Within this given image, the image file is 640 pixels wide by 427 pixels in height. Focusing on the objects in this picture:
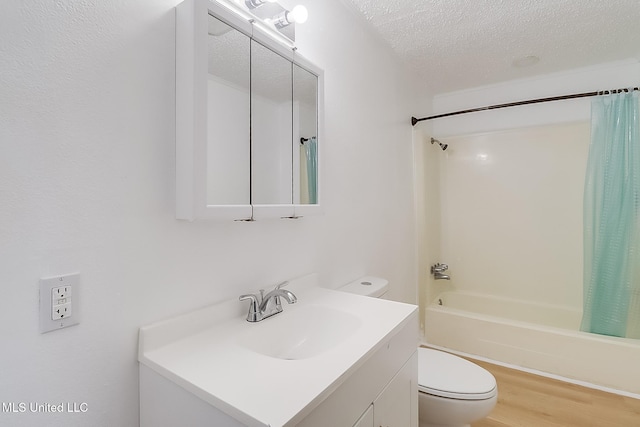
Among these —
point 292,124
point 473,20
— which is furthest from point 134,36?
point 473,20

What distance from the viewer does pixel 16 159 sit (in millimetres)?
619

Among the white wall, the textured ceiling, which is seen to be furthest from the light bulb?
the textured ceiling

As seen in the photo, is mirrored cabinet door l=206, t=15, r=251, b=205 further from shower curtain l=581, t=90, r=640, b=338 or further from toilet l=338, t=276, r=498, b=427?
shower curtain l=581, t=90, r=640, b=338

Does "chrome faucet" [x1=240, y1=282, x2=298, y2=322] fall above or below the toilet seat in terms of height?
above

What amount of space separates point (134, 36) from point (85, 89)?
21cm

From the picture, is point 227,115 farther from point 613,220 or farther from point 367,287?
point 613,220

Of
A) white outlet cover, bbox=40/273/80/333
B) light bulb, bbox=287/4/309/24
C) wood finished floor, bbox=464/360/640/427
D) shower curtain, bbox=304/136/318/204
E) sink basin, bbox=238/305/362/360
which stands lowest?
wood finished floor, bbox=464/360/640/427

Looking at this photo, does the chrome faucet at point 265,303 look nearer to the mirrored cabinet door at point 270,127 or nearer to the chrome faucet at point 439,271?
the mirrored cabinet door at point 270,127

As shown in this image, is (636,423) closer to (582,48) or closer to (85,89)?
(582,48)

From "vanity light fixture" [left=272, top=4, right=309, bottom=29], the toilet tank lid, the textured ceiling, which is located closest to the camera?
"vanity light fixture" [left=272, top=4, right=309, bottom=29]

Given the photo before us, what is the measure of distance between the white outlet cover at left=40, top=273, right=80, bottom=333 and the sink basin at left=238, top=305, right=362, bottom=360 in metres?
0.45

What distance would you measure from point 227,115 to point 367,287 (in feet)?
3.65

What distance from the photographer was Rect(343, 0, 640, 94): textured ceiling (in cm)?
169

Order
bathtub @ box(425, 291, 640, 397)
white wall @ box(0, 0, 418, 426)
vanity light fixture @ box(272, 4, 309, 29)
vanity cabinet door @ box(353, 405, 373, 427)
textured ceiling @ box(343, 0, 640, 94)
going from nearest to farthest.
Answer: white wall @ box(0, 0, 418, 426) → vanity cabinet door @ box(353, 405, 373, 427) → vanity light fixture @ box(272, 4, 309, 29) → textured ceiling @ box(343, 0, 640, 94) → bathtub @ box(425, 291, 640, 397)
